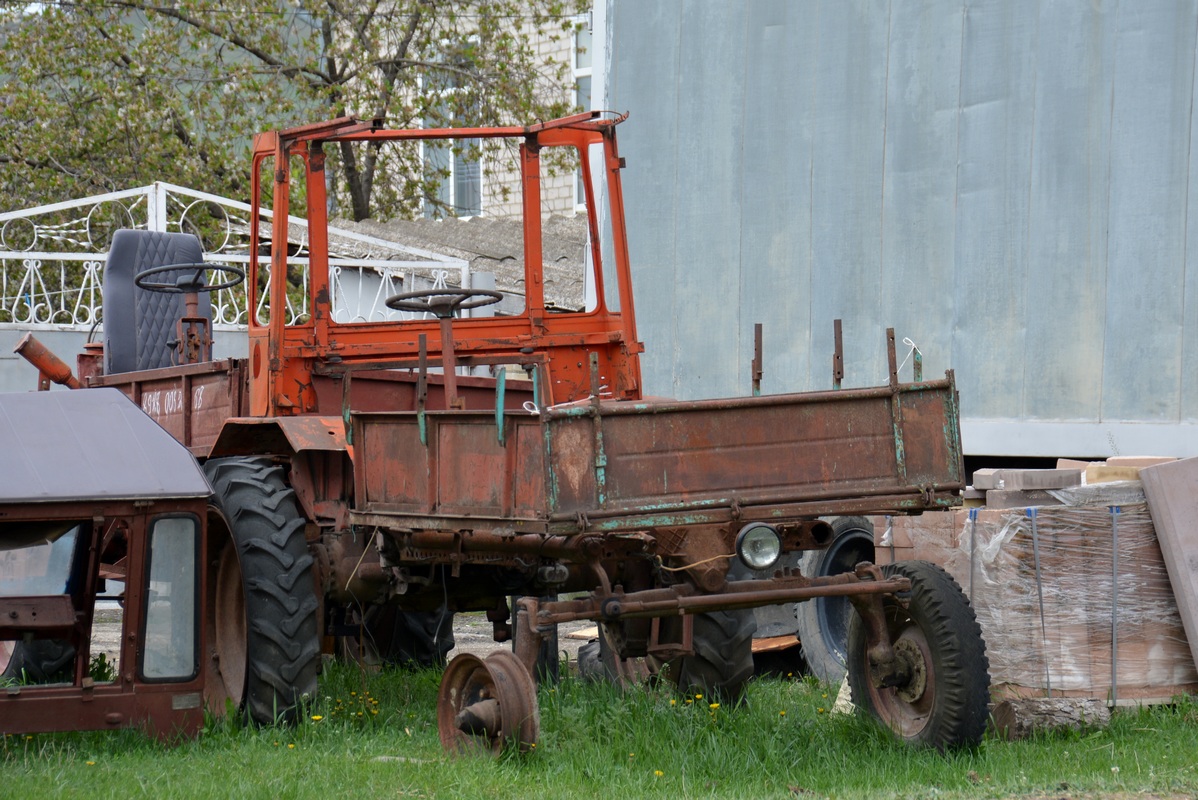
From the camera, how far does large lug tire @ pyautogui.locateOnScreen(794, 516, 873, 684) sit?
27.8 ft

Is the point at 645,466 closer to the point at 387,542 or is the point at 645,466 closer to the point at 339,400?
the point at 387,542

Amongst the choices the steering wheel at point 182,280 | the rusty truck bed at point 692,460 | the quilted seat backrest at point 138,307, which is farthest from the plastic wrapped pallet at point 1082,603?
the quilted seat backrest at point 138,307

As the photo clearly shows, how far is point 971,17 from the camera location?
353 inches

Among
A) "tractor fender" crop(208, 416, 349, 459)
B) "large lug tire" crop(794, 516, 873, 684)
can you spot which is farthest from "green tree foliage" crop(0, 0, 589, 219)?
"tractor fender" crop(208, 416, 349, 459)

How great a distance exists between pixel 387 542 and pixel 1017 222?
4414 millimetres

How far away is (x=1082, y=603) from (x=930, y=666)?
5.00 ft

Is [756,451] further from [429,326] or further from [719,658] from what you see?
[429,326]

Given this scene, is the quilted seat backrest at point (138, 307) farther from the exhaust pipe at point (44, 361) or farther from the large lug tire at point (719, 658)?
the large lug tire at point (719, 658)

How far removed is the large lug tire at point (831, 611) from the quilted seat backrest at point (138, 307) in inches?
154

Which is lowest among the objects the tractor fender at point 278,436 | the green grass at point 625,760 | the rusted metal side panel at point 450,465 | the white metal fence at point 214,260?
the green grass at point 625,760

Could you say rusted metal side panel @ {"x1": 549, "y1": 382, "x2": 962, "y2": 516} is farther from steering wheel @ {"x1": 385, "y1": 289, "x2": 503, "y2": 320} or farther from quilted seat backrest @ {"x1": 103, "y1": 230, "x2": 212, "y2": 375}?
quilted seat backrest @ {"x1": 103, "y1": 230, "x2": 212, "y2": 375}

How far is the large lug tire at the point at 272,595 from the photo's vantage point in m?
6.54

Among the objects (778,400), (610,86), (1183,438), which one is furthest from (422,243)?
(778,400)

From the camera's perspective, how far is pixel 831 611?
8.64m
